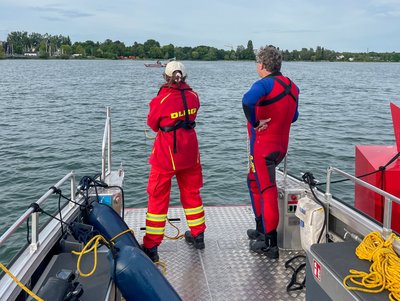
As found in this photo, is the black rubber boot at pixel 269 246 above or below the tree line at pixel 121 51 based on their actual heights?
below

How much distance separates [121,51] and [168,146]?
353ft

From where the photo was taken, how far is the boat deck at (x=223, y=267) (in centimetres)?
329

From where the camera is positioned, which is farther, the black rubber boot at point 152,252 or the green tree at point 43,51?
the green tree at point 43,51

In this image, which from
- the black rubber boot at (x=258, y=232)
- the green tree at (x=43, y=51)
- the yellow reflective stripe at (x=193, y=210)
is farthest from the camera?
the green tree at (x=43, y=51)

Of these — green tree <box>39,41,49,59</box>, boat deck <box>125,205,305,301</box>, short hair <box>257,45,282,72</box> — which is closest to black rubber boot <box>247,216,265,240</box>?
boat deck <box>125,205,305,301</box>

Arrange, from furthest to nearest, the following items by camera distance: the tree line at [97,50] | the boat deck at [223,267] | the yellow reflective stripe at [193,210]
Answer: the tree line at [97,50]
the yellow reflective stripe at [193,210]
the boat deck at [223,267]

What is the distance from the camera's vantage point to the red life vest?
3490mm

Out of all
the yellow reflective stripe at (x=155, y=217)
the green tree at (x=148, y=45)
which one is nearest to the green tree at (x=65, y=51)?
the green tree at (x=148, y=45)

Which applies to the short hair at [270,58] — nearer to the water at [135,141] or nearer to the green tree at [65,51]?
the water at [135,141]

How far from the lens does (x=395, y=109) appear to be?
11.3ft

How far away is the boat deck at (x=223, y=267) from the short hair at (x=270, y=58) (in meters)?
1.58

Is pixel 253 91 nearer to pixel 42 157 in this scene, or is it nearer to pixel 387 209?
pixel 387 209

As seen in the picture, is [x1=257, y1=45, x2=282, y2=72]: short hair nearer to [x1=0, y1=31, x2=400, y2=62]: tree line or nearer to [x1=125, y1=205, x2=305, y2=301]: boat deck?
[x1=125, y1=205, x2=305, y2=301]: boat deck

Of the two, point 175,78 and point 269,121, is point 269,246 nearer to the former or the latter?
point 269,121
